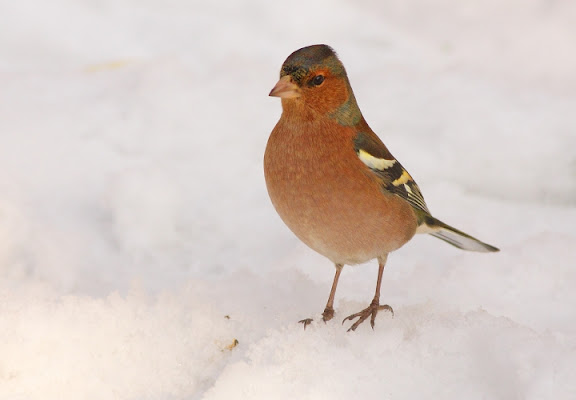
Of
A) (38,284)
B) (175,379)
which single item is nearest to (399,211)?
(175,379)

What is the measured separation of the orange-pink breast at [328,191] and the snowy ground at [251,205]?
0.30 m

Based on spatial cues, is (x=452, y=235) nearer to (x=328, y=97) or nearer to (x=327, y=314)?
(x=327, y=314)

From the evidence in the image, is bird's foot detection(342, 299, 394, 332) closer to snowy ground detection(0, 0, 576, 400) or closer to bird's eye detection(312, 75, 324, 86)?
snowy ground detection(0, 0, 576, 400)

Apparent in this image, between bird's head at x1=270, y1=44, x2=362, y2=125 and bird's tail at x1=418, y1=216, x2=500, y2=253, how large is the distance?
528 millimetres

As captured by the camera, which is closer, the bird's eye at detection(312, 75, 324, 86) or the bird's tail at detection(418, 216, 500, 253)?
the bird's eye at detection(312, 75, 324, 86)

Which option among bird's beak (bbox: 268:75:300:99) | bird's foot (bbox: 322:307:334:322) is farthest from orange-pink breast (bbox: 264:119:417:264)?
bird's foot (bbox: 322:307:334:322)

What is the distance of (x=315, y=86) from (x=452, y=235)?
86 centimetres

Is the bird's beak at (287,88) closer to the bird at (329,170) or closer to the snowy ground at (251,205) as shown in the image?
the bird at (329,170)

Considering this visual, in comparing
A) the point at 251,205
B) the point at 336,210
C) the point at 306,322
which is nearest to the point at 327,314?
the point at 306,322

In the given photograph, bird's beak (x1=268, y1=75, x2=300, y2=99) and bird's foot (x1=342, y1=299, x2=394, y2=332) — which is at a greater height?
bird's beak (x1=268, y1=75, x2=300, y2=99)

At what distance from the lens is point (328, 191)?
7.95 ft

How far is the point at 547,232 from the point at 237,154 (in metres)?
1.76

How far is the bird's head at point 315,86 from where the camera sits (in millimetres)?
2461

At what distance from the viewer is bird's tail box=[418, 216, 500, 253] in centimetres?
288
